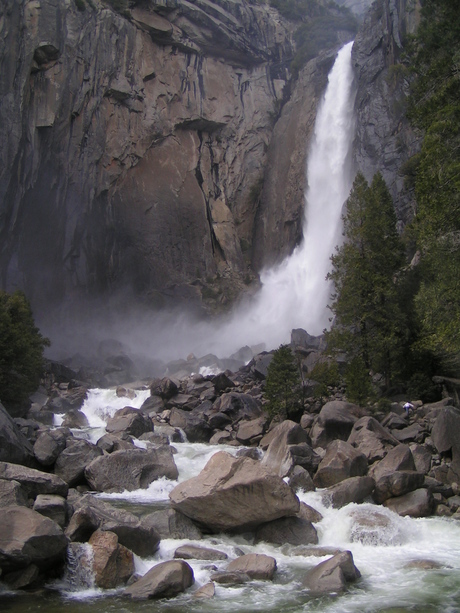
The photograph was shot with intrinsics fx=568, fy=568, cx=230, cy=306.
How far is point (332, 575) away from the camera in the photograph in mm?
9320

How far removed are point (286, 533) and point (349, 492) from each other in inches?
103

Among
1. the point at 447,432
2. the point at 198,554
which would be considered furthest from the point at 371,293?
the point at 198,554

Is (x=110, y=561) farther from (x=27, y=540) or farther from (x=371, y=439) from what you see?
(x=371, y=439)

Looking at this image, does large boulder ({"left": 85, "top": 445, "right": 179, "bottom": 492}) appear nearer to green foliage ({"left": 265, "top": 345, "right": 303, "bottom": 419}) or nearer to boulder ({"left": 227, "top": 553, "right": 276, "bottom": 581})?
boulder ({"left": 227, "top": 553, "right": 276, "bottom": 581})

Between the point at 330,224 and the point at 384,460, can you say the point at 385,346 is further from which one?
the point at 330,224

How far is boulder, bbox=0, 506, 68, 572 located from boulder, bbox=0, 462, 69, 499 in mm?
2768

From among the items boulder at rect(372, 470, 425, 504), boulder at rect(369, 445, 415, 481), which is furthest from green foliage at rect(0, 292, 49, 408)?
boulder at rect(372, 470, 425, 504)

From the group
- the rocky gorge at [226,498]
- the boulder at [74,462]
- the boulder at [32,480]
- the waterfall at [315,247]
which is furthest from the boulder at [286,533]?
the waterfall at [315,247]

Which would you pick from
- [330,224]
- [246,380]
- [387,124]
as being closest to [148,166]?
[330,224]

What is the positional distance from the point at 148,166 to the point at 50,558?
1858 inches

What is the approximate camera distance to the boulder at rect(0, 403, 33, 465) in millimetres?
15188

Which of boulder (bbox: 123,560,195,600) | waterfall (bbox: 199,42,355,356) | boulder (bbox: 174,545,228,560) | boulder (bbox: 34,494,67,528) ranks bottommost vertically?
boulder (bbox: 123,560,195,600)

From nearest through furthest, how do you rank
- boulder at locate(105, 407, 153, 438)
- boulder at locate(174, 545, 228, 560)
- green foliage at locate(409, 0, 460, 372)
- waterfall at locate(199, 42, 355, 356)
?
boulder at locate(174, 545, 228, 560) < green foliage at locate(409, 0, 460, 372) < boulder at locate(105, 407, 153, 438) < waterfall at locate(199, 42, 355, 356)

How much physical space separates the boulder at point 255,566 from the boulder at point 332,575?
616 millimetres
